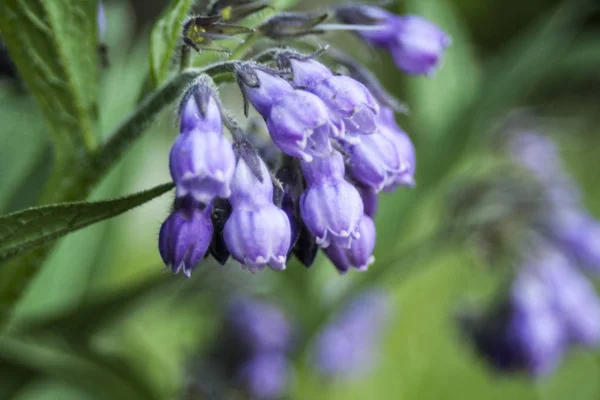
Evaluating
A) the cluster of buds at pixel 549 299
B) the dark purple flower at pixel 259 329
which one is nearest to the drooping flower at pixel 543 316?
the cluster of buds at pixel 549 299

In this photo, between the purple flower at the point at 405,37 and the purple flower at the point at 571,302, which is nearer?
the purple flower at the point at 405,37

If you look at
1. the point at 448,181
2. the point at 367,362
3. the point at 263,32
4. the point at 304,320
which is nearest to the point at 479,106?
the point at 448,181

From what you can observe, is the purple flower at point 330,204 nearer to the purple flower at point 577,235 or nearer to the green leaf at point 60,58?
the green leaf at point 60,58

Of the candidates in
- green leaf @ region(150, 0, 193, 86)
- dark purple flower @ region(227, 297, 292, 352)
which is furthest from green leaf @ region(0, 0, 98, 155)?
dark purple flower @ region(227, 297, 292, 352)

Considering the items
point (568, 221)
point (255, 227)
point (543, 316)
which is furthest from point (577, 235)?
point (255, 227)

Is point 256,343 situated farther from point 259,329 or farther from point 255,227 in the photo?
point 255,227
